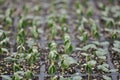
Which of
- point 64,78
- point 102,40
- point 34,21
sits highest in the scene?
point 34,21

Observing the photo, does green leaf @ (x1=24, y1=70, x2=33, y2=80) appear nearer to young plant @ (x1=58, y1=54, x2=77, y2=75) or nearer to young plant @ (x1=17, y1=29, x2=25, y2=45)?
young plant @ (x1=58, y1=54, x2=77, y2=75)

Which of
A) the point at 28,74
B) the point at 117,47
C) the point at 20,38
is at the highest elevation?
the point at 20,38

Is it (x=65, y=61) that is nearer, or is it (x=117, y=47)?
(x=65, y=61)

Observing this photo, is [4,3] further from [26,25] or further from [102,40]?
[102,40]

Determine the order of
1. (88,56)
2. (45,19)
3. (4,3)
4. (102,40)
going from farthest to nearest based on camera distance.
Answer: (4,3) → (45,19) → (102,40) → (88,56)

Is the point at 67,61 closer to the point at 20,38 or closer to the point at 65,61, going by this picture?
the point at 65,61

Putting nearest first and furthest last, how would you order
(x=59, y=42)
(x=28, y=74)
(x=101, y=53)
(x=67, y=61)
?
1. (x=28, y=74)
2. (x=67, y=61)
3. (x=101, y=53)
4. (x=59, y=42)

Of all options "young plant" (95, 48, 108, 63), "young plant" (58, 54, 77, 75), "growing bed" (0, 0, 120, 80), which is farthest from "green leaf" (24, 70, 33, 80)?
"young plant" (95, 48, 108, 63)

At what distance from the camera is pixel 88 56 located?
8.34 ft

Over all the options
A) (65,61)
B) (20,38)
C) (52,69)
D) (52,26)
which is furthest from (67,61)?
(52,26)

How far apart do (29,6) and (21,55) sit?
117cm

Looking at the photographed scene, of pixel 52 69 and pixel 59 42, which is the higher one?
pixel 59 42

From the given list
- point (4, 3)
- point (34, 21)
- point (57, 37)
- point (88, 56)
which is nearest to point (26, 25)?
point (34, 21)

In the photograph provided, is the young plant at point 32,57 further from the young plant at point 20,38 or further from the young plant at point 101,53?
the young plant at point 101,53
